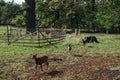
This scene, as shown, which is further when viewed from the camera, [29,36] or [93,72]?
[29,36]

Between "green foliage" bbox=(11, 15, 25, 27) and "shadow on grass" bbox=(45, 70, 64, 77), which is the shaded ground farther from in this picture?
"green foliage" bbox=(11, 15, 25, 27)

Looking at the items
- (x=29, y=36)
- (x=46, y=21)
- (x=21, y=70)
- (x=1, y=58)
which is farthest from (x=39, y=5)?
(x=21, y=70)

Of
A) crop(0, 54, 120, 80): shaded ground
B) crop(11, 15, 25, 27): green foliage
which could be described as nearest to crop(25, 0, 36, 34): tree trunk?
crop(11, 15, 25, 27): green foliage

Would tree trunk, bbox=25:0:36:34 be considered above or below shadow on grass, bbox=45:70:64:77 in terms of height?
above

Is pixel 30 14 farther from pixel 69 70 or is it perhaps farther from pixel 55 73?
pixel 55 73

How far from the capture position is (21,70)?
17.0 m

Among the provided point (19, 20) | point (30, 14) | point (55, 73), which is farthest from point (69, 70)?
point (19, 20)

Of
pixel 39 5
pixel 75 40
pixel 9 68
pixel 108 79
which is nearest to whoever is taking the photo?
pixel 108 79

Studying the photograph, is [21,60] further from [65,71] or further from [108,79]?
[108,79]

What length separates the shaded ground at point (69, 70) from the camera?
15.1 meters

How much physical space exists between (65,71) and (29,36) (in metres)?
19.3

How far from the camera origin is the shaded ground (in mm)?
15117

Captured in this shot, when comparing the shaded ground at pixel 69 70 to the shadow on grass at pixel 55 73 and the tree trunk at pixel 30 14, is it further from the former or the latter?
the tree trunk at pixel 30 14

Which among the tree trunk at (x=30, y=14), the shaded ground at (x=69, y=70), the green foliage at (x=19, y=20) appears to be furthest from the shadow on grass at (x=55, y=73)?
the green foliage at (x=19, y=20)
